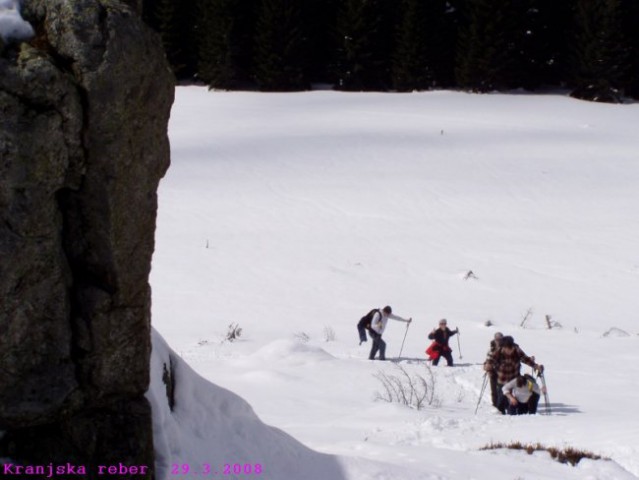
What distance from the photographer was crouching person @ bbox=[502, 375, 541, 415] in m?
12.1

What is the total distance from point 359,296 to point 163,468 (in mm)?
14151

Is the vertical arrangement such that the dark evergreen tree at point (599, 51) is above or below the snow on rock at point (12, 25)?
above

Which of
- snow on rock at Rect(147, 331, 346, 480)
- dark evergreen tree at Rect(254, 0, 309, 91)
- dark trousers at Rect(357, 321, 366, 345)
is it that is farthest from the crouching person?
dark evergreen tree at Rect(254, 0, 309, 91)

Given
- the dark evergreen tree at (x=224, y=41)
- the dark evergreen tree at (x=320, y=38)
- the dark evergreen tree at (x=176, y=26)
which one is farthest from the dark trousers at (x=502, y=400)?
the dark evergreen tree at (x=320, y=38)

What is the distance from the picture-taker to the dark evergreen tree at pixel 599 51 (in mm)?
40594

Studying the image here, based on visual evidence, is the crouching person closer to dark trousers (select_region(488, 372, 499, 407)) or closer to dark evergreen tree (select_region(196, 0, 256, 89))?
dark trousers (select_region(488, 372, 499, 407))

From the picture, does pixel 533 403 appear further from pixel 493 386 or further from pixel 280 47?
pixel 280 47

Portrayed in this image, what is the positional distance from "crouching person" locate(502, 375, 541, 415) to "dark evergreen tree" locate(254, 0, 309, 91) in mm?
32906

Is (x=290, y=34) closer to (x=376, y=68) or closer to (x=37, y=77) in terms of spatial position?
(x=376, y=68)

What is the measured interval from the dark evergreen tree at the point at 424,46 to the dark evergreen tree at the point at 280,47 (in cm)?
426

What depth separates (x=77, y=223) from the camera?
212 inches

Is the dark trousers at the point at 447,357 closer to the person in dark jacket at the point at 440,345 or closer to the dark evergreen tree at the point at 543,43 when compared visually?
the person in dark jacket at the point at 440,345

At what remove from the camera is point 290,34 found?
43.4m

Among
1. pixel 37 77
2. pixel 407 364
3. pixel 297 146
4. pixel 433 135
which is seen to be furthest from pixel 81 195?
pixel 433 135
